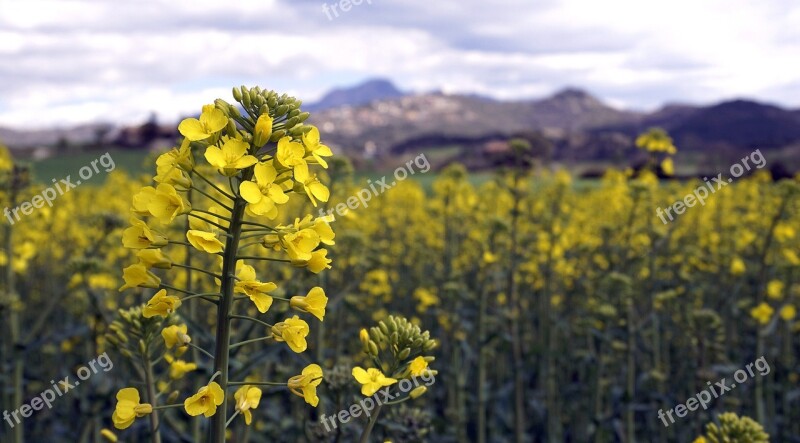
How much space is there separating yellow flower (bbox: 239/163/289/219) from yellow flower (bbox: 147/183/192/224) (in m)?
0.24

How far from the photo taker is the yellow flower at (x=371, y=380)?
205cm

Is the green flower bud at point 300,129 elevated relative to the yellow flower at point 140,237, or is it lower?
elevated

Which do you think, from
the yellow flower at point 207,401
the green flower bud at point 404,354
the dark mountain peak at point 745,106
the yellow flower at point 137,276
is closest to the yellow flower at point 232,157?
the yellow flower at point 137,276

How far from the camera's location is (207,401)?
5.97 feet

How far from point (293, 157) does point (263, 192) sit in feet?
0.51

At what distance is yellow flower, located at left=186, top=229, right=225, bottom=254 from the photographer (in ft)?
5.95

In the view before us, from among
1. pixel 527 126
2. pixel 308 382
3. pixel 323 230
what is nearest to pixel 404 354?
pixel 308 382

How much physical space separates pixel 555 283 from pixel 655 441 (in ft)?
10.3

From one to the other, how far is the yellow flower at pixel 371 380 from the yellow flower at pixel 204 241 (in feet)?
1.99

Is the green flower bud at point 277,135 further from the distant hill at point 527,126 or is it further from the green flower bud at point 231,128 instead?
the distant hill at point 527,126

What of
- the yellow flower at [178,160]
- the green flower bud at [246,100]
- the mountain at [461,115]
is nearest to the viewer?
the yellow flower at [178,160]

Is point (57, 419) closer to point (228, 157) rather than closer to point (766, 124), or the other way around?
point (228, 157)

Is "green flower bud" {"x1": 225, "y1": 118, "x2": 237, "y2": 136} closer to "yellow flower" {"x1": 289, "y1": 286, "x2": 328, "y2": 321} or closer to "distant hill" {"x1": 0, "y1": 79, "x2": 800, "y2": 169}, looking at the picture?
"yellow flower" {"x1": 289, "y1": 286, "x2": 328, "y2": 321}

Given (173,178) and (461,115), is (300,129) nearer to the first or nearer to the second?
(173,178)
